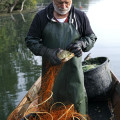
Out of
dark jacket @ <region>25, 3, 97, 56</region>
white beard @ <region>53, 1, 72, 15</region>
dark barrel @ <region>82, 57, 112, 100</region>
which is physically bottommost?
dark barrel @ <region>82, 57, 112, 100</region>

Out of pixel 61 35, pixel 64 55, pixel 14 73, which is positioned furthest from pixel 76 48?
pixel 14 73

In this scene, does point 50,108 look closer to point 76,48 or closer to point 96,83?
point 76,48

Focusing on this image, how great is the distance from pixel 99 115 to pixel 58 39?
7.27 ft

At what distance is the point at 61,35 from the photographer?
3027 mm

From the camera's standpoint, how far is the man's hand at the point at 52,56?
2867 millimetres

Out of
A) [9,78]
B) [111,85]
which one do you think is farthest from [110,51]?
[111,85]

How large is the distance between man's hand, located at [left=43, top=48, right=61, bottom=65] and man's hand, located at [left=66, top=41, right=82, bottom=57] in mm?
191

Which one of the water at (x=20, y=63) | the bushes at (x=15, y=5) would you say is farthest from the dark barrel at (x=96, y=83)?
the bushes at (x=15, y=5)

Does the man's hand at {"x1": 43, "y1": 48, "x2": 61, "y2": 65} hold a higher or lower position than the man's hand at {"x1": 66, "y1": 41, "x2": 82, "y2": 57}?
lower

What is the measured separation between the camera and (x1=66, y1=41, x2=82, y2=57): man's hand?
9.47 ft

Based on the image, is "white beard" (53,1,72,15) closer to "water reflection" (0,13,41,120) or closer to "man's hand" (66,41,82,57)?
"man's hand" (66,41,82,57)

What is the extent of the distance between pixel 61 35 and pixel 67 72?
0.58 m

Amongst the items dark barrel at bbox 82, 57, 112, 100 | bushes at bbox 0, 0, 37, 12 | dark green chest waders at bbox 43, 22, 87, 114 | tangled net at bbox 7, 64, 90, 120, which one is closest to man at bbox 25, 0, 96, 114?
dark green chest waders at bbox 43, 22, 87, 114

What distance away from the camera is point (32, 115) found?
3.28 m
